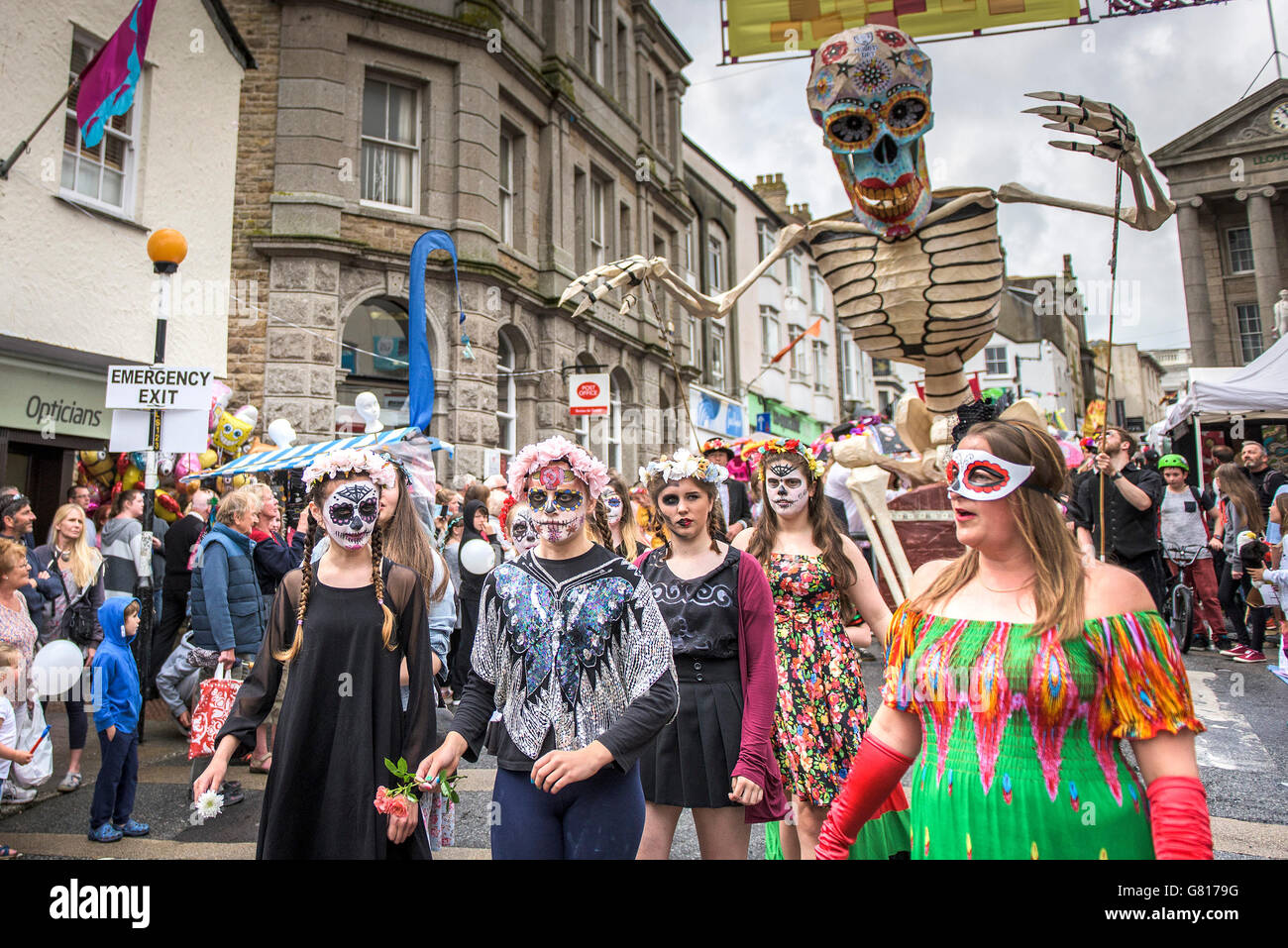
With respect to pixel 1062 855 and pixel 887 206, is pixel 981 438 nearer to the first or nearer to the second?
pixel 1062 855

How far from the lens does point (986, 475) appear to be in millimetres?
2191

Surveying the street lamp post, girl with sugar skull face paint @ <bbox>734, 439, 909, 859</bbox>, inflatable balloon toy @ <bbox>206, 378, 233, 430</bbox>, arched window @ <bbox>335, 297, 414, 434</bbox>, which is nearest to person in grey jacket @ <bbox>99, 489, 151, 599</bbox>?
the street lamp post

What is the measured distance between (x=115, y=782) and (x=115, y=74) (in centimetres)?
790

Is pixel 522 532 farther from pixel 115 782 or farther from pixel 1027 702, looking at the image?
pixel 1027 702

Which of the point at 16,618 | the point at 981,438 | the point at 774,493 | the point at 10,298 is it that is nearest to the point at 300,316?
the point at 10,298

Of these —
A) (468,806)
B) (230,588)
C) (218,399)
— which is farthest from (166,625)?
(218,399)

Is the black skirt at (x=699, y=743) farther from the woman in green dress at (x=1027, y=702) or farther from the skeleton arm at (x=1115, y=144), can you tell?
the skeleton arm at (x=1115, y=144)

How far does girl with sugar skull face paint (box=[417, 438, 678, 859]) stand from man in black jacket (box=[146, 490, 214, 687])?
5.38 m

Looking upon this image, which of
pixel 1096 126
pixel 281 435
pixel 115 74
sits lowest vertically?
pixel 281 435

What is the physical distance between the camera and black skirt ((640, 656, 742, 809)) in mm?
3346

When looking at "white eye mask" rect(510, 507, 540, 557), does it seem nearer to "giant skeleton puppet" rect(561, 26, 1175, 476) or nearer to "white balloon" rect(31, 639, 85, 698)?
"giant skeleton puppet" rect(561, 26, 1175, 476)

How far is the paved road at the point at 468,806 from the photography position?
445 cm

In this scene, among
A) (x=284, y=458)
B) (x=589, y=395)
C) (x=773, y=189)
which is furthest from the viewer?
(x=773, y=189)

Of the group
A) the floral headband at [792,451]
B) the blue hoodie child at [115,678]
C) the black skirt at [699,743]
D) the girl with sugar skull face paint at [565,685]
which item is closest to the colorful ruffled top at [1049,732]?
the girl with sugar skull face paint at [565,685]
